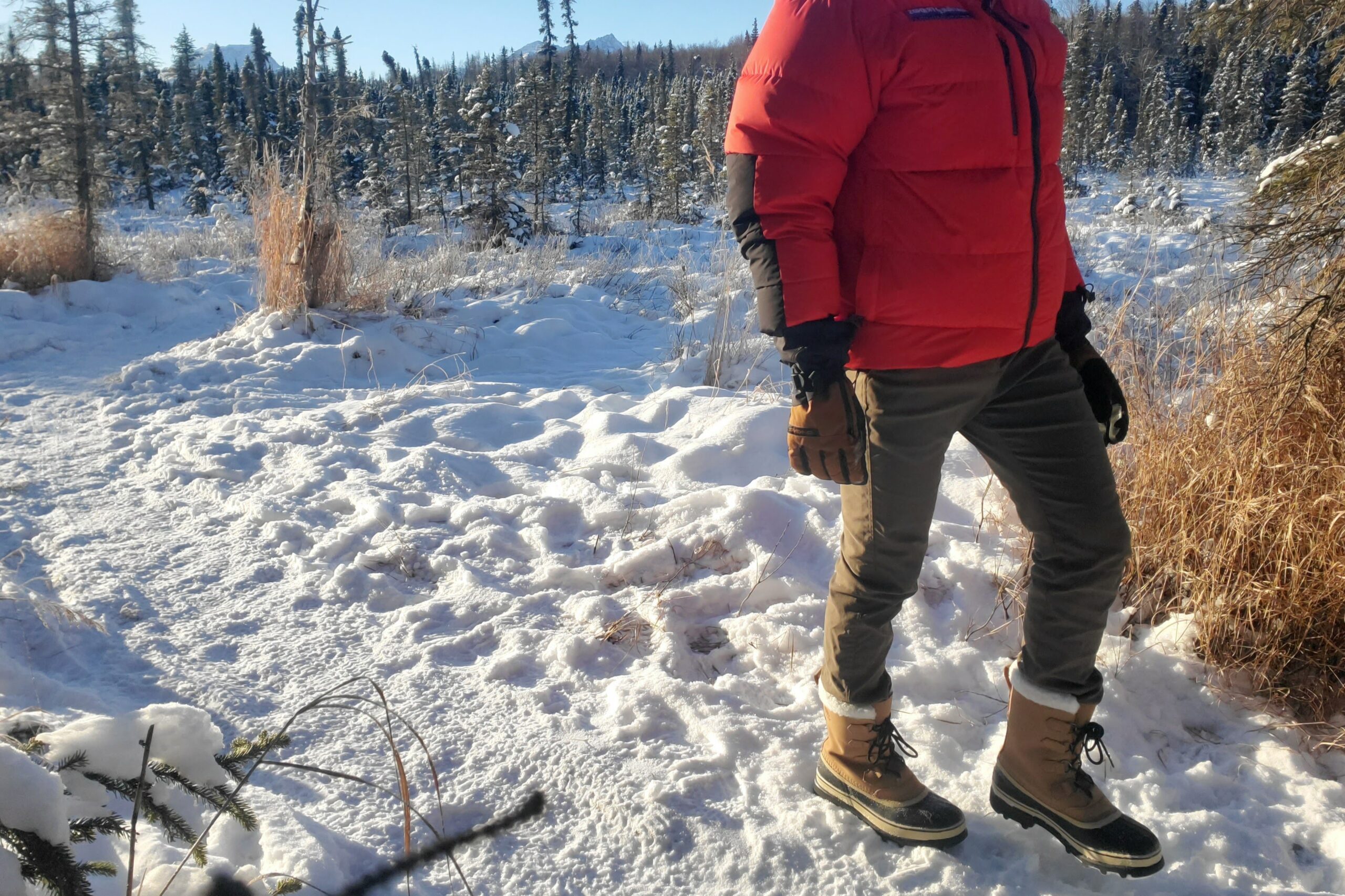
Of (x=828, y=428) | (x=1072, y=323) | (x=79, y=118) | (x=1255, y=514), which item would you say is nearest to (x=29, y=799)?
(x=828, y=428)

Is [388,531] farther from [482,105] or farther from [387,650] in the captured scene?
[482,105]

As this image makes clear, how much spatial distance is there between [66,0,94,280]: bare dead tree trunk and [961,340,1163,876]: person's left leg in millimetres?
10542

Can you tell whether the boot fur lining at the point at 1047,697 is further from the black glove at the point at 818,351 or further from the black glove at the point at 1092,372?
the black glove at the point at 818,351

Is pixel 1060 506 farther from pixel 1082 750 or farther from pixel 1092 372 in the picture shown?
pixel 1082 750

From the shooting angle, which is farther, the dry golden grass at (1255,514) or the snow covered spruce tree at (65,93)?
the snow covered spruce tree at (65,93)

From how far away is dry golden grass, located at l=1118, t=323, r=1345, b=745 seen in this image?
197 centimetres

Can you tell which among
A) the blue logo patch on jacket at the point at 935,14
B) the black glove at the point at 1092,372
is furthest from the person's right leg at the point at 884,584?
the blue logo patch on jacket at the point at 935,14

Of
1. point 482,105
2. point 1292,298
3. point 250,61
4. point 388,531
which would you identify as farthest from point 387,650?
point 250,61

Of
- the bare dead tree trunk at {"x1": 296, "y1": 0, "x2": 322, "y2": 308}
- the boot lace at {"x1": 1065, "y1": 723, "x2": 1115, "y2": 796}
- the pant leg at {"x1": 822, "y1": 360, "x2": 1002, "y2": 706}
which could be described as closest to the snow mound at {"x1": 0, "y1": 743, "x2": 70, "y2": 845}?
the pant leg at {"x1": 822, "y1": 360, "x2": 1002, "y2": 706}

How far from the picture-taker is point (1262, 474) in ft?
7.30

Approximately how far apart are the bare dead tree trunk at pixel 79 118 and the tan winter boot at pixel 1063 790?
10.7m

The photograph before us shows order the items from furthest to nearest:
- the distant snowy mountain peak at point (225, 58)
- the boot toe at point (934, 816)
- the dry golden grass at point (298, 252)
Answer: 1. the distant snowy mountain peak at point (225, 58)
2. the dry golden grass at point (298, 252)
3. the boot toe at point (934, 816)

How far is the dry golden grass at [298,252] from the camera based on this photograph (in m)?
5.61

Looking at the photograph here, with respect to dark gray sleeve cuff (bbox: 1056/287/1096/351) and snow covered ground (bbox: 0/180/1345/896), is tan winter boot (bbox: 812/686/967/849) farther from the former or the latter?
dark gray sleeve cuff (bbox: 1056/287/1096/351)
